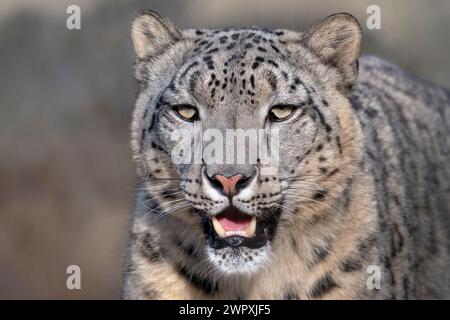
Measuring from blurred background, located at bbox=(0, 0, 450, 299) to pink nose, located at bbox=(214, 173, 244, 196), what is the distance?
6256 mm

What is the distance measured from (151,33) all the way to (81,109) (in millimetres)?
7536

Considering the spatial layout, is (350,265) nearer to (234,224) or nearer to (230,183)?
(234,224)

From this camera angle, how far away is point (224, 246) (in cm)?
566

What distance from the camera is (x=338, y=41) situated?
621 centimetres

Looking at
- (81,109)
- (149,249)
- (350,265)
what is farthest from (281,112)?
(81,109)

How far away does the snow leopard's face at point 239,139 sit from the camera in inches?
218

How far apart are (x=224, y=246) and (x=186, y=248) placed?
0.46 meters

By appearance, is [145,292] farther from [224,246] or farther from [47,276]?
[47,276]

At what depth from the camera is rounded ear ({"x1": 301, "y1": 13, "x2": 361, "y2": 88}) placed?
6160 millimetres

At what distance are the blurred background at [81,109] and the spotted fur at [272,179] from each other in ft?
17.9

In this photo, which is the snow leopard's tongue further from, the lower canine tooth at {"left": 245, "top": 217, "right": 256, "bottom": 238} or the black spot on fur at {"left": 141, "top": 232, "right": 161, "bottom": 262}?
the black spot on fur at {"left": 141, "top": 232, "right": 161, "bottom": 262}

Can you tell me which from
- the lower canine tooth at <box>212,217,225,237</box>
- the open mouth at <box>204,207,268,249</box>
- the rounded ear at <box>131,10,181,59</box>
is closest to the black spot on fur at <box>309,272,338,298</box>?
the open mouth at <box>204,207,268,249</box>

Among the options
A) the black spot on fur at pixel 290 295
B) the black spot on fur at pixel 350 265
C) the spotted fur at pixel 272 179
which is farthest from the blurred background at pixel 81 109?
the black spot on fur at pixel 350 265

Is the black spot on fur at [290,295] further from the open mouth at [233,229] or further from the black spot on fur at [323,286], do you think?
the open mouth at [233,229]
